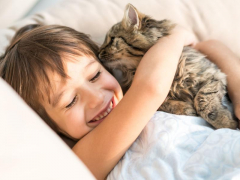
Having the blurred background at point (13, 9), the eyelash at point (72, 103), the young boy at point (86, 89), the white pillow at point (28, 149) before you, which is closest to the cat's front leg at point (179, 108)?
the young boy at point (86, 89)

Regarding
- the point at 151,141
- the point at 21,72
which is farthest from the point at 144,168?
the point at 21,72

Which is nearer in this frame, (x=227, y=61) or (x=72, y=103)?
(x=72, y=103)

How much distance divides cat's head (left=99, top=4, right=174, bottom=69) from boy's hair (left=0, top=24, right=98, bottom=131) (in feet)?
0.41

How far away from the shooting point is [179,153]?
1.03 m

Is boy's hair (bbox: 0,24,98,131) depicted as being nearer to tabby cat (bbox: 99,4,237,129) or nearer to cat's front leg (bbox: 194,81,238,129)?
tabby cat (bbox: 99,4,237,129)

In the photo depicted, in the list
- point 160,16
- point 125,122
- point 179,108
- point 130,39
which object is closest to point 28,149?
point 125,122

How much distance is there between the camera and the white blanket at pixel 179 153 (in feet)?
3.10

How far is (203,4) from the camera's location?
1675 mm

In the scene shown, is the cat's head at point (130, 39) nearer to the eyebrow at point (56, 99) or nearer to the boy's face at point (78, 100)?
the boy's face at point (78, 100)

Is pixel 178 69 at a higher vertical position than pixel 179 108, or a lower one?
higher

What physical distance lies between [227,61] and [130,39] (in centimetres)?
51

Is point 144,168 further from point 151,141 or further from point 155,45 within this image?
point 155,45

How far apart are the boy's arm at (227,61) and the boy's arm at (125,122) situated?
1.20 ft

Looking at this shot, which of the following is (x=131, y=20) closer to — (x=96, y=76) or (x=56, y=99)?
(x=96, y=76)
